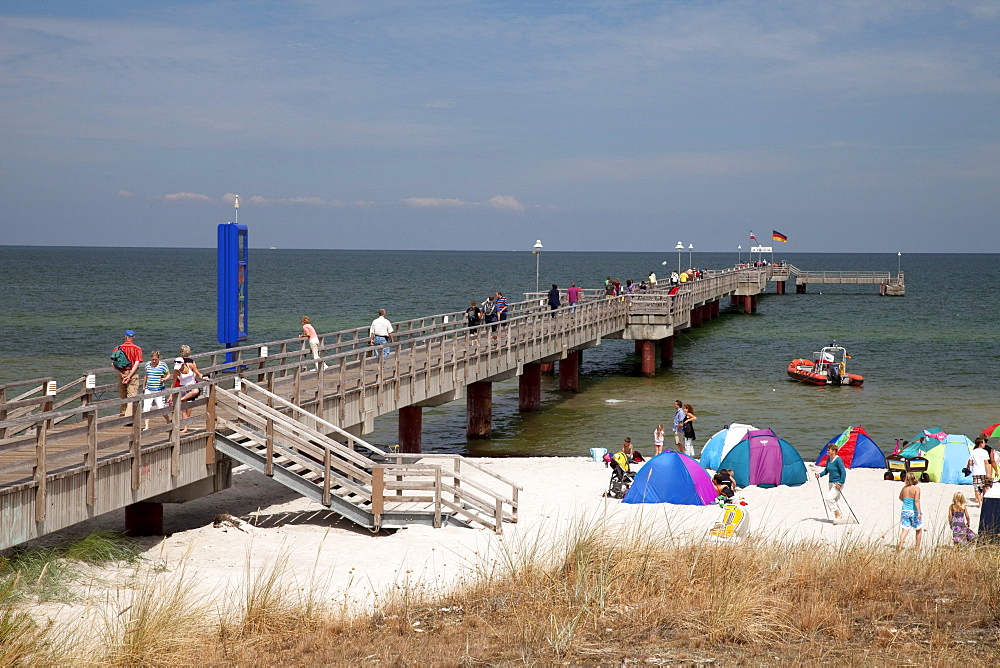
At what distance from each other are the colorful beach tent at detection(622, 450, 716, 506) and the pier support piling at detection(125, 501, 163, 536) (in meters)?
7.79

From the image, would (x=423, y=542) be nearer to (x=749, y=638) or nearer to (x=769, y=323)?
(x=749, y=638)

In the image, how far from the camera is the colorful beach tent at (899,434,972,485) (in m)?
19.4

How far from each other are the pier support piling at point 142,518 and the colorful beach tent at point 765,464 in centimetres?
1088

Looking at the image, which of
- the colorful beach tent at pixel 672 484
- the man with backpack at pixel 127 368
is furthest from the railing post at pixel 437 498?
the man with backpack at pixel 127 368

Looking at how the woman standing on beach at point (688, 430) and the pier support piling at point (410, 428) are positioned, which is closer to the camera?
the woman standing on beach at point (688, 430)

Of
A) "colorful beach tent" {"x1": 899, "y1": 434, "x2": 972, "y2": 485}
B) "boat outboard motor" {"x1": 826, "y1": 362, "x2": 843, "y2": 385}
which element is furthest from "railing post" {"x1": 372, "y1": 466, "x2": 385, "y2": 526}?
"boat outboard motor" {"x1": 826, "y1": 362, "x2": 843, "y2": 385}

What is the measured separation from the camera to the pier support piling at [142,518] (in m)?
13.9

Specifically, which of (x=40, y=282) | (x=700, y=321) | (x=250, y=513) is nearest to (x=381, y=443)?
(x=250, y=513)

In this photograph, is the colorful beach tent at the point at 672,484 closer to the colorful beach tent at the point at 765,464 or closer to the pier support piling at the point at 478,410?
the colorful beach tent at the point at 765,464

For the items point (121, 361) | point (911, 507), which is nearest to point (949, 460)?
point (911, 507)

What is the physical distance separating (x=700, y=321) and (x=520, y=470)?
46722mm

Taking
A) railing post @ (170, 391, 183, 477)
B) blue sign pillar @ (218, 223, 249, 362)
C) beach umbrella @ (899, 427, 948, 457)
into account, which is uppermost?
blue sign pillar @ (218, 223, 249, 362)

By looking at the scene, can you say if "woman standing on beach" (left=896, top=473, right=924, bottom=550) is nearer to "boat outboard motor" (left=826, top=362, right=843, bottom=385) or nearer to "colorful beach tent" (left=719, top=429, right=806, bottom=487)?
"colorful beach tent" (left=719, top=429, right=806, bottom=487)

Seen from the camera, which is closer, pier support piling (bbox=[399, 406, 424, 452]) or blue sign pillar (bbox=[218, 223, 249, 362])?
blue sign pillar (bbox=[218, 223, 249, 362])
